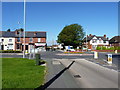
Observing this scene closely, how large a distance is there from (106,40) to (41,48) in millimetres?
37047

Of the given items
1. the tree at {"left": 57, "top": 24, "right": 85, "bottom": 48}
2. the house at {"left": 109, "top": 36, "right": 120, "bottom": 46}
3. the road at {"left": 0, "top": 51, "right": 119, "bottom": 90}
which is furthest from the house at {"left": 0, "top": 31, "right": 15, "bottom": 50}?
the road at {"left": 0, "top": 51, "right": 119, "bottom": 90}

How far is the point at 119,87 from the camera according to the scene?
26.2 ft

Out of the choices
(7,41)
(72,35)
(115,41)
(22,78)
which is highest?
(72,35)

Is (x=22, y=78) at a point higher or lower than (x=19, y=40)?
lower

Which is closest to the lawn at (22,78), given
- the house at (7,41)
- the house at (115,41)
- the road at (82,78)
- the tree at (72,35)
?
the road at (82,78)

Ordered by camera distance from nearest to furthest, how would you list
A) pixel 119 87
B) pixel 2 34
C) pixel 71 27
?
pixel 119 87 < pixel 2 34 < pixel 71 27

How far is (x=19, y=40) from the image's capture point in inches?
2552

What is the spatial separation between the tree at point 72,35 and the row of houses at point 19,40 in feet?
25.4

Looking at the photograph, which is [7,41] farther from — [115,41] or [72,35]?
[115,41]

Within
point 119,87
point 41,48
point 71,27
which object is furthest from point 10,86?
point 71,27

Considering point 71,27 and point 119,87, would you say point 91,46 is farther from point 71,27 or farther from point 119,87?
point 119,87

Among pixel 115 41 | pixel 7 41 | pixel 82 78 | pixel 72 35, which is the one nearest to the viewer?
pixel 82 78

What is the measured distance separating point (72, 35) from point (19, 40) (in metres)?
19.2

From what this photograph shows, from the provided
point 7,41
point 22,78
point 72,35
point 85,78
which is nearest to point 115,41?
point 72,35
